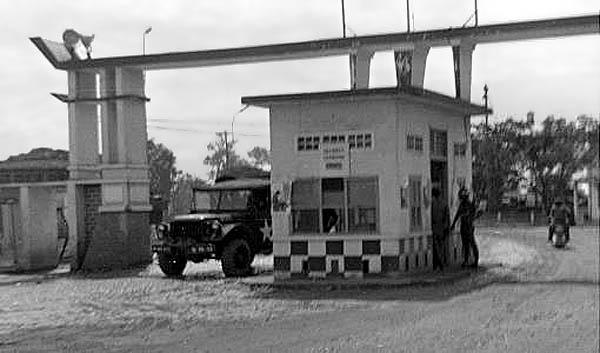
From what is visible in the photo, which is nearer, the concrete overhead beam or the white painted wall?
the white painted wall

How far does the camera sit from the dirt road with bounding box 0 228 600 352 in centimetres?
993

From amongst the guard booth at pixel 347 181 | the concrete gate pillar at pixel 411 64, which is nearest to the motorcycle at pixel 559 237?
the concrete gate pillar at pixel 411 64

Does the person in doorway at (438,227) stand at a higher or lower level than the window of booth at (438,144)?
lower

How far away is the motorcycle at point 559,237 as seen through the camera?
2261 cm

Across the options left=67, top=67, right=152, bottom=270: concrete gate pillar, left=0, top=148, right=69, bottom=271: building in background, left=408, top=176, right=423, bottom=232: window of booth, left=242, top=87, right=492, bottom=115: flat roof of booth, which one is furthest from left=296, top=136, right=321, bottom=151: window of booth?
left=0, top=148, right=69, bottom=271: building in background

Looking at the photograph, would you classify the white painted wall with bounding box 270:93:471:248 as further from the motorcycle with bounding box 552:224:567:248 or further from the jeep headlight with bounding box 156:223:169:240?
the motorcycle with bounding box 552:224:567:248

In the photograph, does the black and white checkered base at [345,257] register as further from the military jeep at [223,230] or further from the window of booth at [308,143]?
the military jeep at [223,230]

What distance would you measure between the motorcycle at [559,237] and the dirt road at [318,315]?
10.0 feet

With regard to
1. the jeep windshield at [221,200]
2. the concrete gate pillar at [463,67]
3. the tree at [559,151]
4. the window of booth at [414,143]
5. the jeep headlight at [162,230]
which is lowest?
the jeep headlight at [162,230]

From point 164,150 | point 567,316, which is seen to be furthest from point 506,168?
point 164,150

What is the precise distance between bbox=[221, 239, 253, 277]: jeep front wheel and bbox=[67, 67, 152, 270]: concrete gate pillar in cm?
422

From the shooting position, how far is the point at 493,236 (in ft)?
79.3

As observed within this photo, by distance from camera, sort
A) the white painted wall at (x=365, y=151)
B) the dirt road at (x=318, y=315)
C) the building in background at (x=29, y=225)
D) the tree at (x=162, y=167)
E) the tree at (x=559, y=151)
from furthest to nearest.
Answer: the tree at (x=162, y=167)
the building in background at (x=29, y=225)
the white painted wall at (x=365, y=151)
the dirt road at (x=318, y=315)
the tree at (x=559, y=151)

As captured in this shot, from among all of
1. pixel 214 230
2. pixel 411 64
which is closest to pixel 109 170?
pixel 214 230
